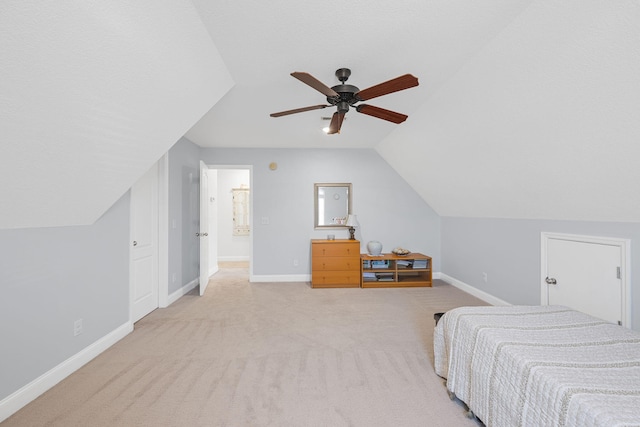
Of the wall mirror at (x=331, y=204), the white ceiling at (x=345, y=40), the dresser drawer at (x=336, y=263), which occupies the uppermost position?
the white ceiling at (x=345, y=40)

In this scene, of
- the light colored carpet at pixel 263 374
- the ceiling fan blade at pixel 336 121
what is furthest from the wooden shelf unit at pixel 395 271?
the ceiling fan blade at pixel 336 121

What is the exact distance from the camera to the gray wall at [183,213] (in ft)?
12.6

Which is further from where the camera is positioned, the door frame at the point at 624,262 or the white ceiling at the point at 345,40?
the door frame at the point at 624,262

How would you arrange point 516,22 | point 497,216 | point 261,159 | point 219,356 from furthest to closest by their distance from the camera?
1. point 261,159
2. point 497,216
3. point 219,356
4. point 516,22

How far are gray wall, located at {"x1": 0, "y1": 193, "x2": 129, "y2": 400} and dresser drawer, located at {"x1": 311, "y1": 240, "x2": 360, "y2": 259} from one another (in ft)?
8.34

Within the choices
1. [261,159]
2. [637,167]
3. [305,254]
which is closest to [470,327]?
[637,167]

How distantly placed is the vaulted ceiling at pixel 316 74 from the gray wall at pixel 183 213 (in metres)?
1.55

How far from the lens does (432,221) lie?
16.8ft

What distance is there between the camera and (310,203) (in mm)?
4996

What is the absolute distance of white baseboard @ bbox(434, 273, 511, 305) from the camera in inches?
145

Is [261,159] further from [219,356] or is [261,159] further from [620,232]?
[620,232]

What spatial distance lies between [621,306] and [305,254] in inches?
148

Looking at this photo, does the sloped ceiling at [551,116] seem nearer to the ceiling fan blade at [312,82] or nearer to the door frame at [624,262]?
the door frame at [624,262]

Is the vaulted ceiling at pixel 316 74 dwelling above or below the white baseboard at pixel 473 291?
above
